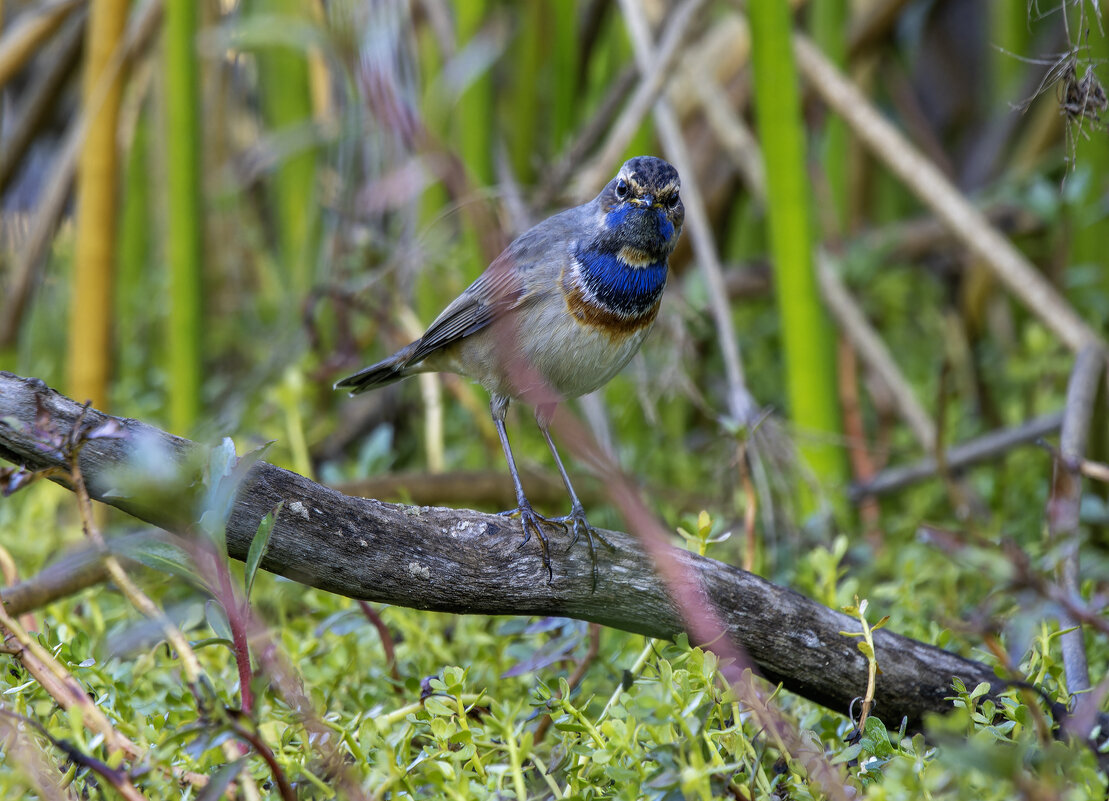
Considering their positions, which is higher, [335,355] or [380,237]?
[380,237]

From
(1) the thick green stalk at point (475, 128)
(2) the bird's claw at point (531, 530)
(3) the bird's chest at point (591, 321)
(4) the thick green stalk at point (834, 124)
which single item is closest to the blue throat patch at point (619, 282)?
(3) the bird's chest at point (591, 321)

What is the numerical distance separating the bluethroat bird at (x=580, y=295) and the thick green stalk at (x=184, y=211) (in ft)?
3.86

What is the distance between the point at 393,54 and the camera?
9.63 feet

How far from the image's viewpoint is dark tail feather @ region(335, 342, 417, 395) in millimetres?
2736

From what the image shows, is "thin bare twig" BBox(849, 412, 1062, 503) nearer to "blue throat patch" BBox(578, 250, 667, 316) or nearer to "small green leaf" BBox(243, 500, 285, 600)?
"blue throat patch" BBox(578, 250, 667, 316)

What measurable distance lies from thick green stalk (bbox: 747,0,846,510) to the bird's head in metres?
0.58

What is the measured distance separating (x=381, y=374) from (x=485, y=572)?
1154mm

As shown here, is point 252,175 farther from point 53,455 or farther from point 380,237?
point 53,455

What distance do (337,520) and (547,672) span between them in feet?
2.41

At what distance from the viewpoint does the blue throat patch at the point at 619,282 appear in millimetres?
2500

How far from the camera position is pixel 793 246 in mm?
3033

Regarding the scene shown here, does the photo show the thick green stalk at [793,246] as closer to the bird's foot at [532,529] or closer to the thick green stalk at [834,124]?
the thick green stalk at [834,124]

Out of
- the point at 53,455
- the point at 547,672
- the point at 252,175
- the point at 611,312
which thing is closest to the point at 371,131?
the point at 252,175

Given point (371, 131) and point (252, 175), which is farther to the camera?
point (252, 175)
